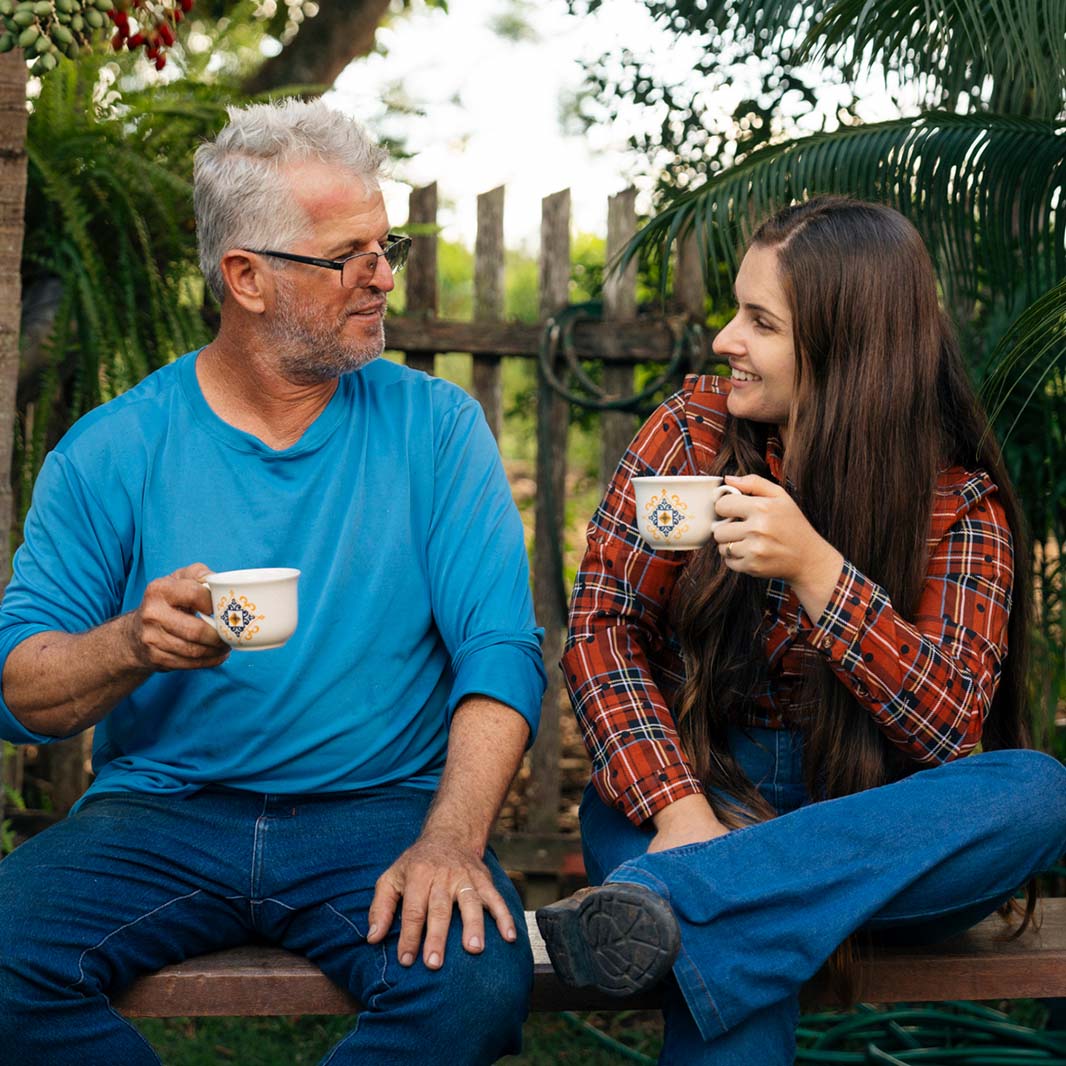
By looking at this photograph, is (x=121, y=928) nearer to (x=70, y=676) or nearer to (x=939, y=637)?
(x=70, y=676)

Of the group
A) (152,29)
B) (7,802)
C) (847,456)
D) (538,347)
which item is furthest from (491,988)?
(7,802)

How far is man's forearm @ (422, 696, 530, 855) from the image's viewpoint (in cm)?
226

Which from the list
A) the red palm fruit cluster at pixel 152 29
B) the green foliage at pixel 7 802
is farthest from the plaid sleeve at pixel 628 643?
the green foliage at pixel 7 802

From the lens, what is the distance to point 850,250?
246cm

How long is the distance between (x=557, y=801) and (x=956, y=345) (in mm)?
2327

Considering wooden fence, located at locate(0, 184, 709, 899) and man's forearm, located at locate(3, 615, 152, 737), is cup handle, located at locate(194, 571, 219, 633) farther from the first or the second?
wooden fence, located at locate(0, 184, 709, 899)

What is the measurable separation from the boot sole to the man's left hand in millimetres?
142

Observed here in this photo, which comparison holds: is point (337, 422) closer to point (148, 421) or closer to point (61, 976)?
point (148, 421)

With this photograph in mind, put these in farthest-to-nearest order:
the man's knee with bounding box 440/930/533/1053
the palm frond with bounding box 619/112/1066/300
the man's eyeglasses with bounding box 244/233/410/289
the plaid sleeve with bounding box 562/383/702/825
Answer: the palm frond with bounding box 619/112/1066/300, the man's eyeglasses with bounding box 244/233/410/289, the plaid sleeve with bounding box 562/383/702/825, the man's knee with bounding box 440/930/533/1053

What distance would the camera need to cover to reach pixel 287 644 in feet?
8.01

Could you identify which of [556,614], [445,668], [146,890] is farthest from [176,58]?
[146,890]

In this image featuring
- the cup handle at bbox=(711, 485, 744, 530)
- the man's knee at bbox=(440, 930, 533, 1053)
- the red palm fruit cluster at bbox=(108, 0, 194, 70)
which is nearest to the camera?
the man's knee at bbox=(440, 930, 533, 1053)

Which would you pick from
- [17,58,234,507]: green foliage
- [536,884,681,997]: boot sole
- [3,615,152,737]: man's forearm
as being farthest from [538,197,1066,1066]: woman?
[17,58,234,507]: green foliage

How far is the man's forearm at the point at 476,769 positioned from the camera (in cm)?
226
